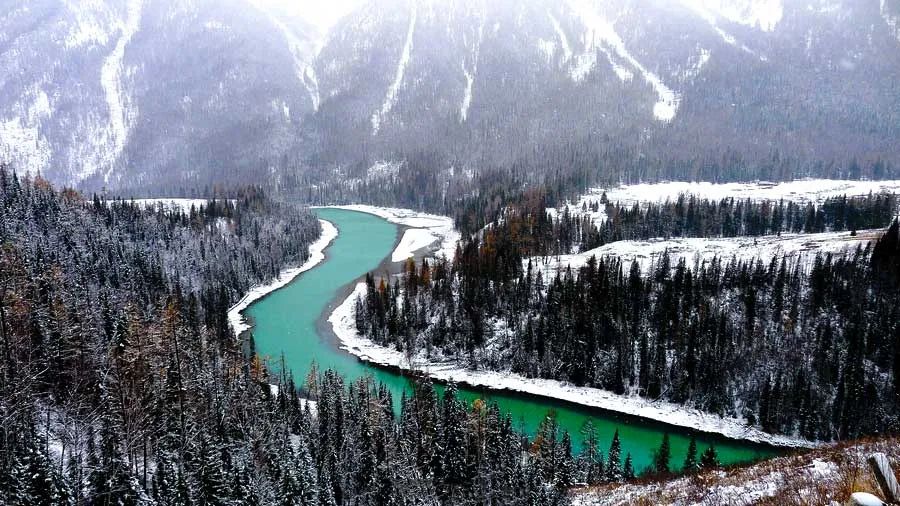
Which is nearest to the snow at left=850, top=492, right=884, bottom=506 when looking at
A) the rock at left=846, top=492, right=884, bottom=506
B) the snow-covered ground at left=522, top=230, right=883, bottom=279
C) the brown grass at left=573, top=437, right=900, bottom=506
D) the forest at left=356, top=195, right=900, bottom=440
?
the rock at left=846, top=492, right=884, bottom=506

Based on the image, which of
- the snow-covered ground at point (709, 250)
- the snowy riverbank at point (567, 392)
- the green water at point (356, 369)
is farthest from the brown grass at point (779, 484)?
the snow-covered ground at point (709, 250)

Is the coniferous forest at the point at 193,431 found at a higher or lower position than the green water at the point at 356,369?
higher

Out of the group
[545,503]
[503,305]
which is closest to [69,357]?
[545,503]

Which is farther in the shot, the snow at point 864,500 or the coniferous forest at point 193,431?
the coniferous forest at point 193,431

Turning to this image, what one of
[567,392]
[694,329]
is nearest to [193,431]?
[567,392]

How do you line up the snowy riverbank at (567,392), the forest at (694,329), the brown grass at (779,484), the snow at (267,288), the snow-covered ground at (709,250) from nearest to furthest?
1. the brown grass at (779,484)
2. the snowy riverbank at (567,392)
3. the forest at (694,329)
4. the snow at (267,288)
5. the snow-covered ground at (709,250)

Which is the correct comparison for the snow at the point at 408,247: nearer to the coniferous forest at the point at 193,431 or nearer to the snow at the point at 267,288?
the snow at the point at 267,288
